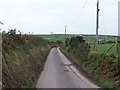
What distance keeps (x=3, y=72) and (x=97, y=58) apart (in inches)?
690

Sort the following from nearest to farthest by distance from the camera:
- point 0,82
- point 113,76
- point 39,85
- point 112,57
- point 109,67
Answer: point 0,82 → point 39,85 → point 113,76 → point 109,67 → point 112,57

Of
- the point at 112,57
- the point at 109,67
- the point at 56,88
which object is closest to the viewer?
the point at 56,88

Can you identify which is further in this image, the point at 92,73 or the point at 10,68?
the point at 92,73

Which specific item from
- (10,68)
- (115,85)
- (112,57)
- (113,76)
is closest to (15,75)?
(10,68)

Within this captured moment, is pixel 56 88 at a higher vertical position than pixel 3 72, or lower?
lower

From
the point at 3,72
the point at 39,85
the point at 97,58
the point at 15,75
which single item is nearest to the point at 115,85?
the point at 39,85

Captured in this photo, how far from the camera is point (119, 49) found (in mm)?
32281

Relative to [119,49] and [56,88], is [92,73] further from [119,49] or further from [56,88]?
[56,88]

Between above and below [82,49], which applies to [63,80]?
below

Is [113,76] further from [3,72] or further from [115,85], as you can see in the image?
[3,72]

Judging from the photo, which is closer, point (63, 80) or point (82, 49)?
point (63, 80)

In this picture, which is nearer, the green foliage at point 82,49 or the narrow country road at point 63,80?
the narrow country road at point 63,80

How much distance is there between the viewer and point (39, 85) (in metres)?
21.3

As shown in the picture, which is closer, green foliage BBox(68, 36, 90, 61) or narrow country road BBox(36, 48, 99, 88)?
narrow country road BBox(36, 48, 99, 88)
